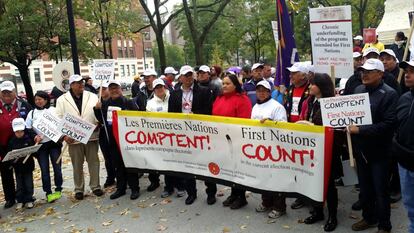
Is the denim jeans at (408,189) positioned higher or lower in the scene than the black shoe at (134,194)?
higher

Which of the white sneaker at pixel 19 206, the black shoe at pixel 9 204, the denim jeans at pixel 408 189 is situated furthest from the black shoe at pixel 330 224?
the black shoe at pixel 9 204

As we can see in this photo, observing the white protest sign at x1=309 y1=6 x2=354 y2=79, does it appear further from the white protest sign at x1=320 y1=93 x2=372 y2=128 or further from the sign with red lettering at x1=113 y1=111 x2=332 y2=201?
the sign with red lettering at x1=113 y1=111 x2=332 y2=201

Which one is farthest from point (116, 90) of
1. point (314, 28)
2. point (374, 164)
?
point (374, 164)

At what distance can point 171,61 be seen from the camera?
86.7 metres

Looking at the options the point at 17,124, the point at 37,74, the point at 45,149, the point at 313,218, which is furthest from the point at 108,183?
the point at 37,74

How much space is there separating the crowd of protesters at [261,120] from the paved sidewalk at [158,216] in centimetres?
15

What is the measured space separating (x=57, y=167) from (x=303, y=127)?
4464mm

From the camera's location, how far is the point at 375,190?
473 cm

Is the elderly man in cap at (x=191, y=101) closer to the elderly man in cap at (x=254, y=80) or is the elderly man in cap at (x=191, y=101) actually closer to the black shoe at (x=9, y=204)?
the elderly man in cap at (x=254, y=80)

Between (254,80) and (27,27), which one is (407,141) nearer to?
(254,80)

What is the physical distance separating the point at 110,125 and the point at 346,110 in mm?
4072

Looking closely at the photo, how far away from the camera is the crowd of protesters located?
4.44 meters

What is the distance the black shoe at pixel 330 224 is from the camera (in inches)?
197

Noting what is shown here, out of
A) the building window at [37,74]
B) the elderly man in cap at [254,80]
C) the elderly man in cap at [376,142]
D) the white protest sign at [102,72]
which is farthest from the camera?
the building window at [37,74]
